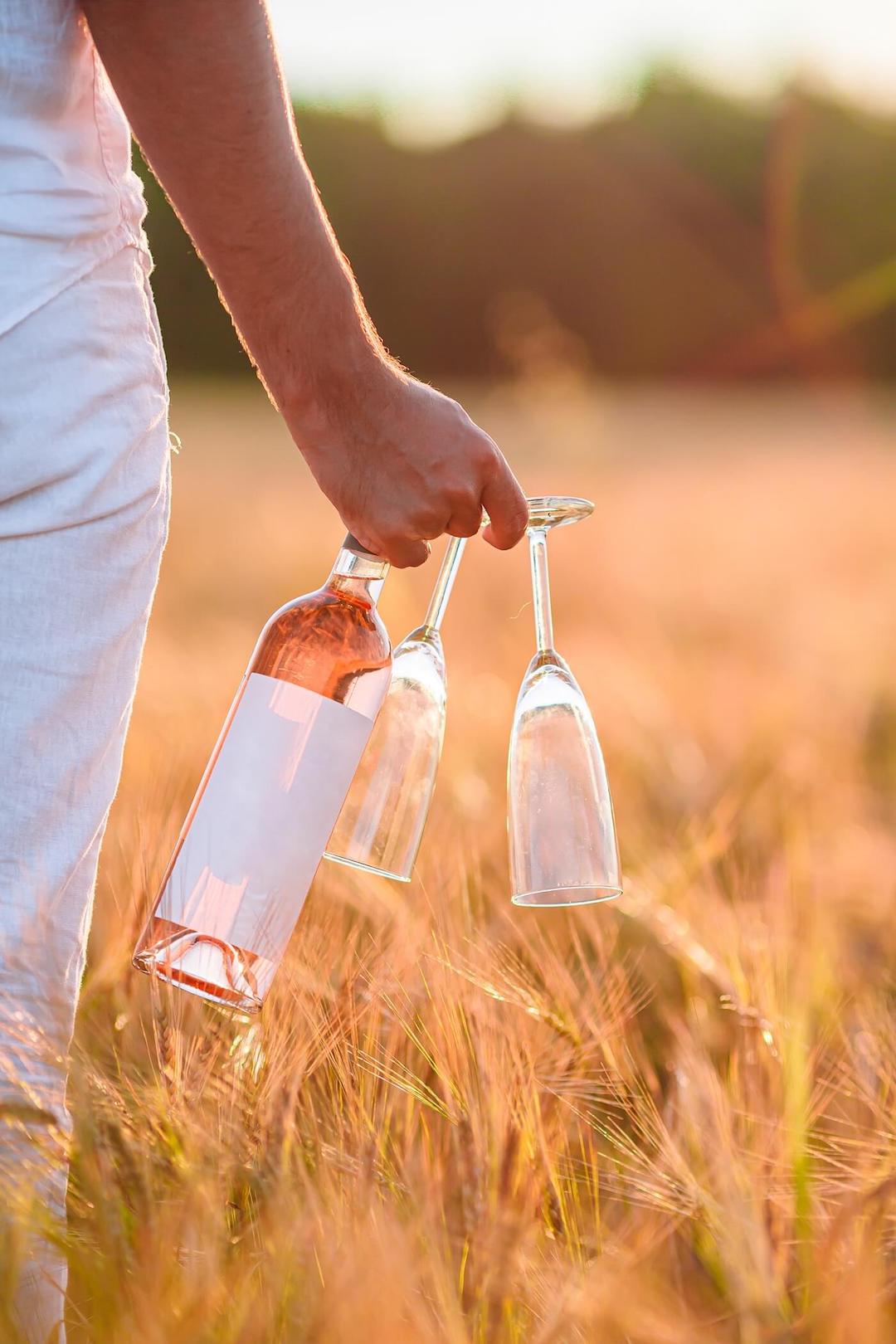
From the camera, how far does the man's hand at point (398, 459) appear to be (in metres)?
0.91

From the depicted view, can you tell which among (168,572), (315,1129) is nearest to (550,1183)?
(315,1129)

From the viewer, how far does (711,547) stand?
6.52 meters

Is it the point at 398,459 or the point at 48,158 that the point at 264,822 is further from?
the point at 48,158

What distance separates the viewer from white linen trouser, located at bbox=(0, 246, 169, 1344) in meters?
Answer: 0.84

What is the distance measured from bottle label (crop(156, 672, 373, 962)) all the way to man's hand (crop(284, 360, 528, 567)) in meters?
0.13

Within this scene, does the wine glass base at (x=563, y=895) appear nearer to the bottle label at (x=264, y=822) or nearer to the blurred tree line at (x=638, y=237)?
the bottle label at (x=264, y=822)

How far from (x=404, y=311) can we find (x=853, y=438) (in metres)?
12.9

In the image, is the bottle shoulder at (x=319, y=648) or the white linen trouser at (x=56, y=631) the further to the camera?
the bottle shoulder at (x=319, y=648)

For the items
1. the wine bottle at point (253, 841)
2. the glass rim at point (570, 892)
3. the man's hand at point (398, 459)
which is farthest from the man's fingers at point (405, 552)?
the glass rim at point (570, 892)

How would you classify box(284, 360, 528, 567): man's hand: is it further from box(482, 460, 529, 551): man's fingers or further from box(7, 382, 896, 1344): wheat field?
box(7, 382, 896, 1344): wheat field

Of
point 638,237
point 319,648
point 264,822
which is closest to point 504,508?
point 319,648

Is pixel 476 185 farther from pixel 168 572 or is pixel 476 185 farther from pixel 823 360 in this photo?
pixel 168 572

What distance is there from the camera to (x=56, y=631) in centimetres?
86

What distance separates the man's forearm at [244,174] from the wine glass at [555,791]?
7.8 inches
